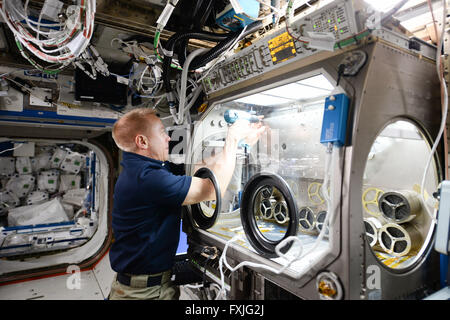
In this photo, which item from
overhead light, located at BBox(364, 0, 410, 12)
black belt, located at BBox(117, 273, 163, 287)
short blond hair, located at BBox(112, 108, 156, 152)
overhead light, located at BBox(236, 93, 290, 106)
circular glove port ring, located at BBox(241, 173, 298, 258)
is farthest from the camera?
overhead light, located at BBox(236, 93, 290, 106)

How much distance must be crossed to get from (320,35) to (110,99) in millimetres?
3100

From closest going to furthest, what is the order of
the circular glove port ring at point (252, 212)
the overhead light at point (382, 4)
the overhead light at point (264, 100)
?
1. the overhead light at point (382, 4)
2. the circular glove port ring at point (252, 212)
3. the overhead light at point (264, 100)

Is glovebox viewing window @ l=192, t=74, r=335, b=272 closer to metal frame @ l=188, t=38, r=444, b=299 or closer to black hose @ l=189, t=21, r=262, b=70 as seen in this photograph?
black hose @ l=189, t=21, r=262, b=70

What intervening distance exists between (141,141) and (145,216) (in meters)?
0.61

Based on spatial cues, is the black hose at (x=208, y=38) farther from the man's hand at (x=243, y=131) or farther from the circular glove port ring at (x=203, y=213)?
the circular glove port ring at (x=203, y=213)

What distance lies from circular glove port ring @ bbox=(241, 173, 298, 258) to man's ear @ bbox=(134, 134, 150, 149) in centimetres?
91

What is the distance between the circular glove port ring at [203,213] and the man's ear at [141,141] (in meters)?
0.50

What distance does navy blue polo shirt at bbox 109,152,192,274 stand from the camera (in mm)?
1773

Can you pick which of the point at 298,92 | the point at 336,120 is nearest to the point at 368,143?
the point at 336,120

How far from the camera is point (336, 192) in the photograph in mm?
1224

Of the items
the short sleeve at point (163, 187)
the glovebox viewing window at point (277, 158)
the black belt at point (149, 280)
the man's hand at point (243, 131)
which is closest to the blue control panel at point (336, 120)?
the glovebox viewing window at point (277, 158)

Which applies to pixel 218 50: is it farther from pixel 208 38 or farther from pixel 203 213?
pixel 203 213

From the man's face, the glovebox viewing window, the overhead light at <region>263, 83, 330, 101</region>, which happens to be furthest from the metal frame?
the man's face

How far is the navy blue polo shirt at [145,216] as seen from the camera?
5.82ft
